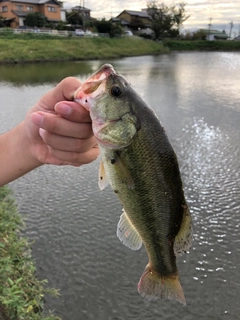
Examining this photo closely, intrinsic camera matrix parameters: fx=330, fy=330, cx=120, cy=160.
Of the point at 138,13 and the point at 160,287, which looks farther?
the point at 138,13

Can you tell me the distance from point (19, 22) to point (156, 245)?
56777 mm

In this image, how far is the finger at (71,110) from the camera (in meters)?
1.50

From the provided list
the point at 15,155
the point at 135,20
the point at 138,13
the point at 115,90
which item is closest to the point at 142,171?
the point at 115,90

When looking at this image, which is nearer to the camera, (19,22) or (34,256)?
(34,256)

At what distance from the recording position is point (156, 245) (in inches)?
68.7

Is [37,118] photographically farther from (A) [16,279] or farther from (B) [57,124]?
(A) [16,279]

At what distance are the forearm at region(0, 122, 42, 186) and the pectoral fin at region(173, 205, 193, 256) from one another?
93 centimetres

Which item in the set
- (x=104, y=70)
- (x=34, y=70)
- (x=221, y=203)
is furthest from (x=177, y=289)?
(x=34, y=70)

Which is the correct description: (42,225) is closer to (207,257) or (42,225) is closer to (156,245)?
(207,257)

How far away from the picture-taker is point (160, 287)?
68.1 inches

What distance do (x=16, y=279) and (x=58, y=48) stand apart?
31233 mm

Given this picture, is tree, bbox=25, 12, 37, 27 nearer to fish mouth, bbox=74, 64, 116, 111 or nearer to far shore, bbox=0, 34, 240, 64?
far shore, bbox=0, 34, 240, 64

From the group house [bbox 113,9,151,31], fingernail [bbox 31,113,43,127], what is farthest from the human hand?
house [bbox 113,9,151,31]

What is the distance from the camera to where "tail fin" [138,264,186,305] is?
171 cm
